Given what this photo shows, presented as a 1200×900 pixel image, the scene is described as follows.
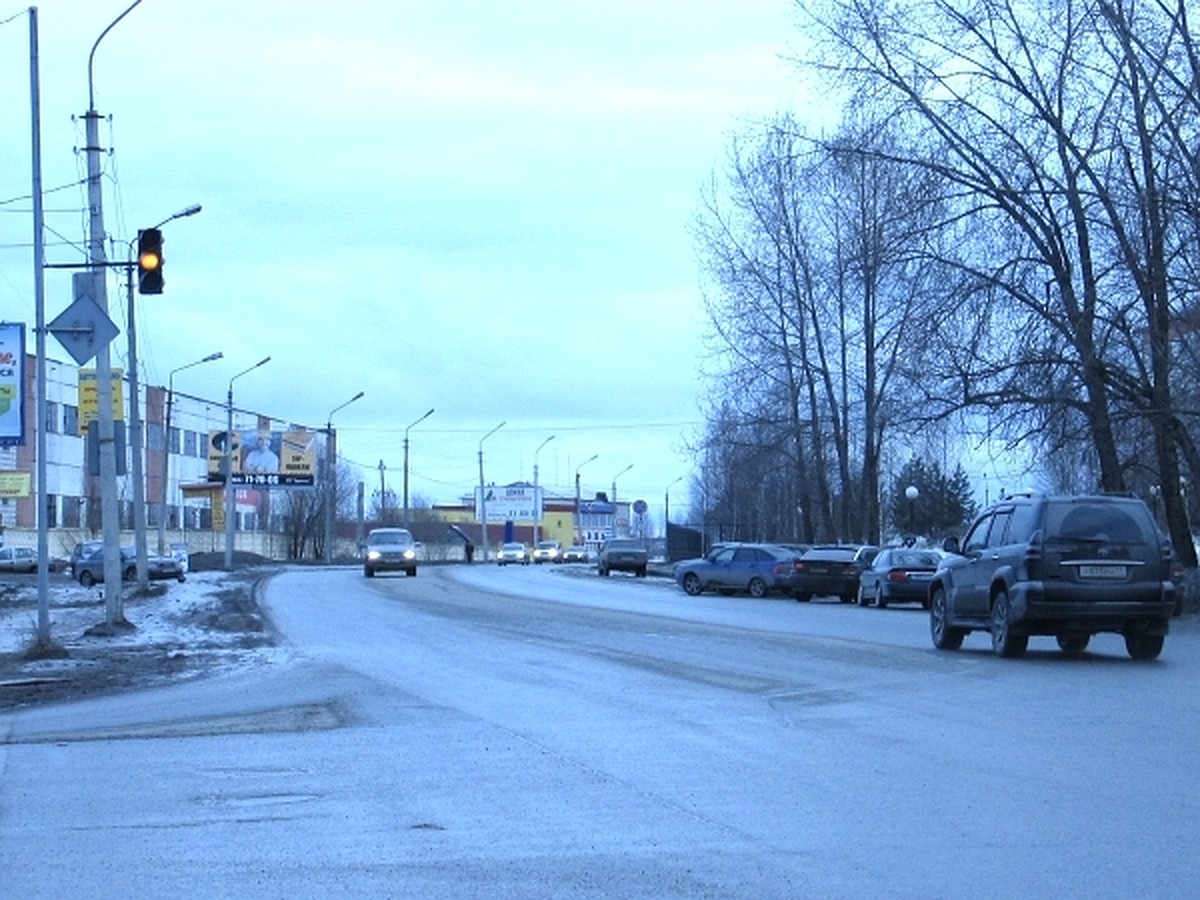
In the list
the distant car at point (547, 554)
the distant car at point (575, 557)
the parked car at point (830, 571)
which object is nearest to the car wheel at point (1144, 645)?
the parked car at point (830, 571)

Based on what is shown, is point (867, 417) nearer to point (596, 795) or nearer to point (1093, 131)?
point (1093, 131)

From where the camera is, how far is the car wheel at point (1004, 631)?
19.9 metres

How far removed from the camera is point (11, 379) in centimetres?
3075

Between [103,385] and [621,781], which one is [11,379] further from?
[621,781]

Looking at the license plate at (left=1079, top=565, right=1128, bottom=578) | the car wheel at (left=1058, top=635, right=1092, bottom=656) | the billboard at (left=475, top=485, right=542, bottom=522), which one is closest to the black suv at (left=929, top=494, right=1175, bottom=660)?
the license plate at (left=1079, top=565, right=1128, bottom=578)

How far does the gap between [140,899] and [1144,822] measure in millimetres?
5256

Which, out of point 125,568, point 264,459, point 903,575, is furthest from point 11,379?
point 264,459

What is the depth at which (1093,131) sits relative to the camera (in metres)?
33.8

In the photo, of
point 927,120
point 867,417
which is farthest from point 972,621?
point 867,417

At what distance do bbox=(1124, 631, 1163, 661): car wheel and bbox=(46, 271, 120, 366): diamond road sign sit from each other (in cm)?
1337

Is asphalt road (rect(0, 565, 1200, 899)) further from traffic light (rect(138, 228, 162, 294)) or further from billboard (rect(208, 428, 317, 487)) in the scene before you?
billboard (rect(208, 428, 317, 487))

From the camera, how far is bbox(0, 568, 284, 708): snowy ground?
18.3m

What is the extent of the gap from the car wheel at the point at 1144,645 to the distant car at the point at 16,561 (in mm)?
62236

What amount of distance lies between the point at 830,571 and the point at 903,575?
17.2 feet
